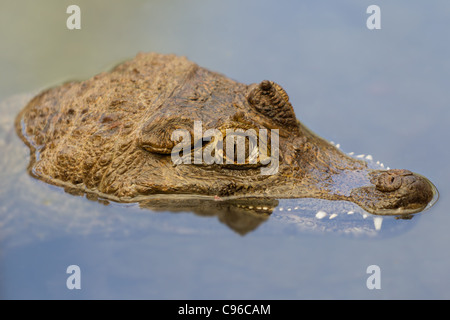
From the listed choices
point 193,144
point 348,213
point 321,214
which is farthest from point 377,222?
point 193,144

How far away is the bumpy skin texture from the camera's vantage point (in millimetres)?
5453

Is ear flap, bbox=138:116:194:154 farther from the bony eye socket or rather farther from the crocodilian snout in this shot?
the crocodilian snout

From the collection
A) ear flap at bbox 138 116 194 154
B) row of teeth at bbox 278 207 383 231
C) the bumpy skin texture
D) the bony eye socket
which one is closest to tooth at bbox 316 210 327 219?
row of teeth at bbox 278 207 383 231

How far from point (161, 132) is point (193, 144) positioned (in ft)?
1.10

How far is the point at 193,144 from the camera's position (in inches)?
214

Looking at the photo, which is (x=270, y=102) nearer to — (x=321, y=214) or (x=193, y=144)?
(x=193, y=144)

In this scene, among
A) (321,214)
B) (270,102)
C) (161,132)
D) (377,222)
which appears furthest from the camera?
(270,102)

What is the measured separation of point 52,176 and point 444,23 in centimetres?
655

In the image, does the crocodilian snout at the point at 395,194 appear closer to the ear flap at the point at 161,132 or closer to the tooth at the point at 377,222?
the tooth at the point at 377,222

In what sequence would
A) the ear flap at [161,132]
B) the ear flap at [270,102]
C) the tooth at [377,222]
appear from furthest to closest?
the ear flap at [270,102] → the ear flap at [161,132] → the tooth at [377,222]

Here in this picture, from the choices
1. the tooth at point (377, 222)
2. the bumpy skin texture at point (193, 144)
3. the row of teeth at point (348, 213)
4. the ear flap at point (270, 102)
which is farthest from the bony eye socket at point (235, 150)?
the tooth at point (377, 222)

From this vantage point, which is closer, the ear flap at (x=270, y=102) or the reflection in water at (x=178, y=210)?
the reflection in water at (x=178, y=210)

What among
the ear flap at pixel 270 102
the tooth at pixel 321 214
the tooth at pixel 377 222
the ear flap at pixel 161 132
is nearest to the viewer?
the tooth at pixel 377 222

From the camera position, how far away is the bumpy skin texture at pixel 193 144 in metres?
5.45
